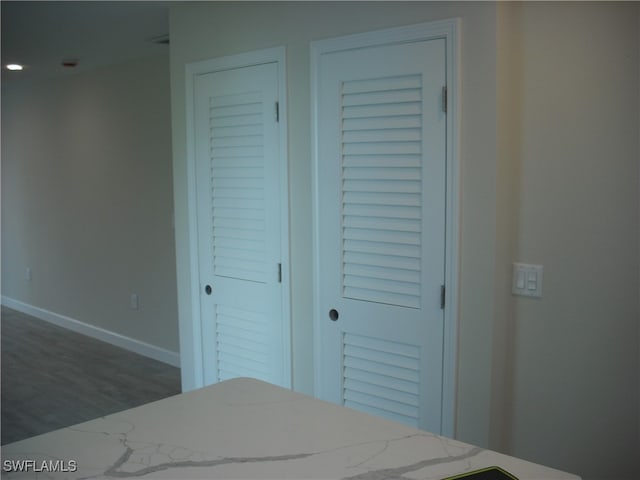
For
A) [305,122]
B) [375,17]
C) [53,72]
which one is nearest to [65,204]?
[53,72]

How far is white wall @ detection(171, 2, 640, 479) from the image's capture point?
2113 millimetres

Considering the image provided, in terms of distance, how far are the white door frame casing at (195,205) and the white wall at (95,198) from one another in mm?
1292

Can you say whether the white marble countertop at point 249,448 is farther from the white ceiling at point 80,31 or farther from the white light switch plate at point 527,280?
the white ceiling at point 80,31

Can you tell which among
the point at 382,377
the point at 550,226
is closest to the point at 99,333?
the point at 382,377

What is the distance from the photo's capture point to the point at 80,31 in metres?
A: 3.74

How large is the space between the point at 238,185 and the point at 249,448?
75.5 inches

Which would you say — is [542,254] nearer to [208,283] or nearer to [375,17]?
[375,17]

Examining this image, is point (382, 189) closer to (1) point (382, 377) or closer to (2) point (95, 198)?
(1) point (382, 377)

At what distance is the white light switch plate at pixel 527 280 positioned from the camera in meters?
2.29

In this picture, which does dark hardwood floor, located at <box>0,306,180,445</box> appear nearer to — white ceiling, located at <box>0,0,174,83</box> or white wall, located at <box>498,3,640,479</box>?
white ceiling, located at <box>0,0,174,83</box>

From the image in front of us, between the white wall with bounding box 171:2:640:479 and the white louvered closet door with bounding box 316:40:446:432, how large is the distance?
126mm

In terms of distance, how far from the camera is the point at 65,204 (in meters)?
5.68

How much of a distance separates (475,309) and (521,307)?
0.19 metres

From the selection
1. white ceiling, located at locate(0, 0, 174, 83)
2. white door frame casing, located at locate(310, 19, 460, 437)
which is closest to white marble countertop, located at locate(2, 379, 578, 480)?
white door frame casing, located at locate(310, 19, 460, 437)
